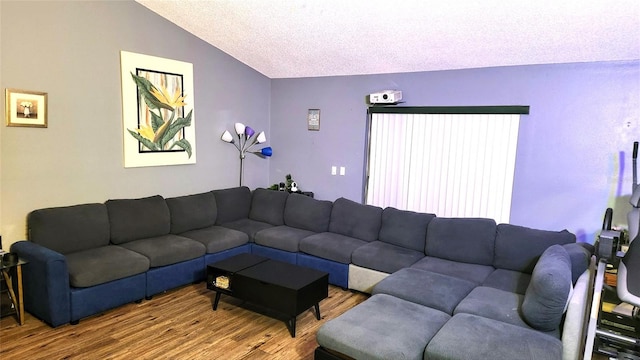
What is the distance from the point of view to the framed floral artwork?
13.6 feet

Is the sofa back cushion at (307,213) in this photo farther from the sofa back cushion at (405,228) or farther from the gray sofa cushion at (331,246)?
the sofa back cushion at (405,228)

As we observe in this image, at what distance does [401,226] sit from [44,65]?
364 cm

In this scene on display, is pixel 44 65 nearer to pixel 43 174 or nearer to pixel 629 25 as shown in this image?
pixel 43 174

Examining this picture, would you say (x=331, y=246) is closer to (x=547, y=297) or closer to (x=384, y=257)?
(x=384, y=257)

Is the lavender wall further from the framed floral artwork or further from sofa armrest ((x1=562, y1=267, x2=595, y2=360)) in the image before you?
the framed floral artwork

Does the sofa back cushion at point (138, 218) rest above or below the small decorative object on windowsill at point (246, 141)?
below

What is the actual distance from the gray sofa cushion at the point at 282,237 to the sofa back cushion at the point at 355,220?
1.10ft

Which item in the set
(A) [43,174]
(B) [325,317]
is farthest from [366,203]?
(A) [43,174]

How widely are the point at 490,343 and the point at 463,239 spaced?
162cm

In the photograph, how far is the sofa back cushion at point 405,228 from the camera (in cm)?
407

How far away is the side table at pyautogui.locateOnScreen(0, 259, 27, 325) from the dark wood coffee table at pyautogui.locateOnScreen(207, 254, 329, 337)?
55.6 inches

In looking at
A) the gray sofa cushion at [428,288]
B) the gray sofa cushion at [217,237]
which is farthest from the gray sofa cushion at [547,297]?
the gray sofa cushion at [217,237]

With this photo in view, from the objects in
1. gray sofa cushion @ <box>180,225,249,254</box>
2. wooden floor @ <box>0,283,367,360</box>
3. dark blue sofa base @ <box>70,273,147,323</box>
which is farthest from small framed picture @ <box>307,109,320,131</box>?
dark blue sofa base @ <box>70,273,147,323</box>

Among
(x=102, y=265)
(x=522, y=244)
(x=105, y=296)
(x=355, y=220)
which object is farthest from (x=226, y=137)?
(x=522, y=244)
